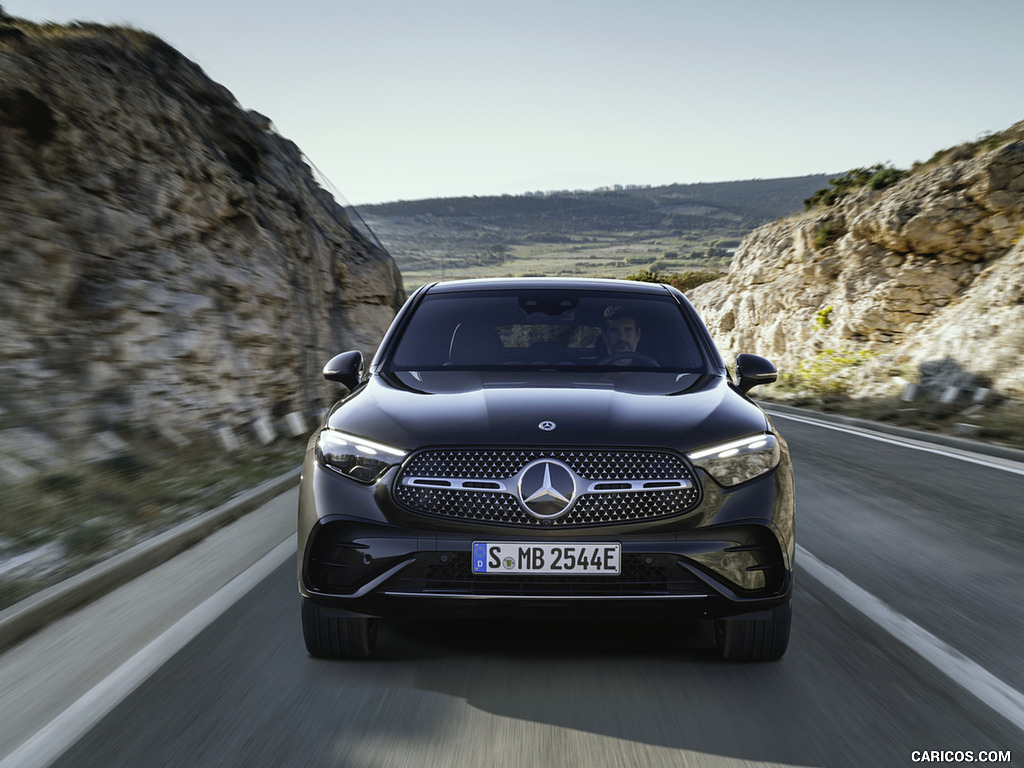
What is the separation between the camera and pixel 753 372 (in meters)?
4.80

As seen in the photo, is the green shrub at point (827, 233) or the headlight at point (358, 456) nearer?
the headlight at point (358, 456)

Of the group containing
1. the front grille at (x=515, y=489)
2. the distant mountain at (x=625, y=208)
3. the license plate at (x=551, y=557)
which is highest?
the front grille at (x=515, y=489)

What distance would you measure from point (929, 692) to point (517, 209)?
388 ft

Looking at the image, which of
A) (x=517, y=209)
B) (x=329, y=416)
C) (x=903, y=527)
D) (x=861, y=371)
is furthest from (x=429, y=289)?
(x=517, y=209)

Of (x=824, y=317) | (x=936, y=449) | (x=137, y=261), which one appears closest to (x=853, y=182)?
(x=824, y=317)

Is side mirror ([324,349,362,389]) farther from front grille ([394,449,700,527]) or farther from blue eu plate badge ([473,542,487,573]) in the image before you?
blue eu plate badge ([473,542,487,573])

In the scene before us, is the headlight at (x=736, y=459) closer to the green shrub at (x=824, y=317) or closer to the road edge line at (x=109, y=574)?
the road edge line at (x=109, y=574)

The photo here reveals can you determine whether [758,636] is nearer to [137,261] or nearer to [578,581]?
[578,581]

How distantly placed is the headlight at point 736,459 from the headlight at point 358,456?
1095 mm

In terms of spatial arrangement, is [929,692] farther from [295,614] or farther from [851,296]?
[851,296]

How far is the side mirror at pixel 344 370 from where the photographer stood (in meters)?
4.84

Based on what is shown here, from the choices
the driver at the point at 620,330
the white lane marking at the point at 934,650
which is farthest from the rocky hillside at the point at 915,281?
the driver at the point at 620,330

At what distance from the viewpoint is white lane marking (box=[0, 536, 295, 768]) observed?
9.73ft

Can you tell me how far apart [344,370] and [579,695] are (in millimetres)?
2148
